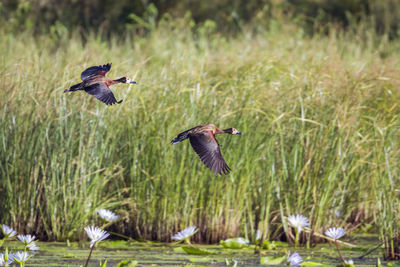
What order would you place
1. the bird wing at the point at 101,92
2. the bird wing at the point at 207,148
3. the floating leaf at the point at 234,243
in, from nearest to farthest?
the bird wing at the point at 101,92 → the bird wing at the point at 207,148 → the floating leaf at the point at 234,243

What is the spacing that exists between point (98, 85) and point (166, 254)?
2.17 meters

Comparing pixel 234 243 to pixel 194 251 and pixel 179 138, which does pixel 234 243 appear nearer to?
pixel 194 251

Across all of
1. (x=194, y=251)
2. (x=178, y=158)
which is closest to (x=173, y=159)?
(x=178, y=158)

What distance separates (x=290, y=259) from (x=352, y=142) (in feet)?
7.89

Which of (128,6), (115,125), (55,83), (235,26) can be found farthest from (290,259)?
(128,6)

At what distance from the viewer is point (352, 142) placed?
229 inches

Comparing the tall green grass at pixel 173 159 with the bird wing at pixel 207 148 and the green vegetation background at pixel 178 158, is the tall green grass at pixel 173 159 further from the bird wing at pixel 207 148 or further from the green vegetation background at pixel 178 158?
the bird wing at pixel 207 148

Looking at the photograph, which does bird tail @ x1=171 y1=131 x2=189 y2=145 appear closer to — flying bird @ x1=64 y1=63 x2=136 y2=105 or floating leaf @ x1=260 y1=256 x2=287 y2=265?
flying bird @ x1=64 y1=63 x2=136 y2=105

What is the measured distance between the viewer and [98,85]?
3.18m

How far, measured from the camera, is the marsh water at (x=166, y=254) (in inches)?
185

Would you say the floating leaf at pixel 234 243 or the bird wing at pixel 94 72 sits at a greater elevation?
the bird wing at pixel 94 72

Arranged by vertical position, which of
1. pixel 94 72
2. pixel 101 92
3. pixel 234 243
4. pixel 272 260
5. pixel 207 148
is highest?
pixel 94 72

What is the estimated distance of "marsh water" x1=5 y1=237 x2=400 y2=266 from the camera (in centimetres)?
471

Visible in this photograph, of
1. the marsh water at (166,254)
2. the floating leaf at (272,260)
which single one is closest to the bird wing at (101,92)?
the marsh water at (166,254)
